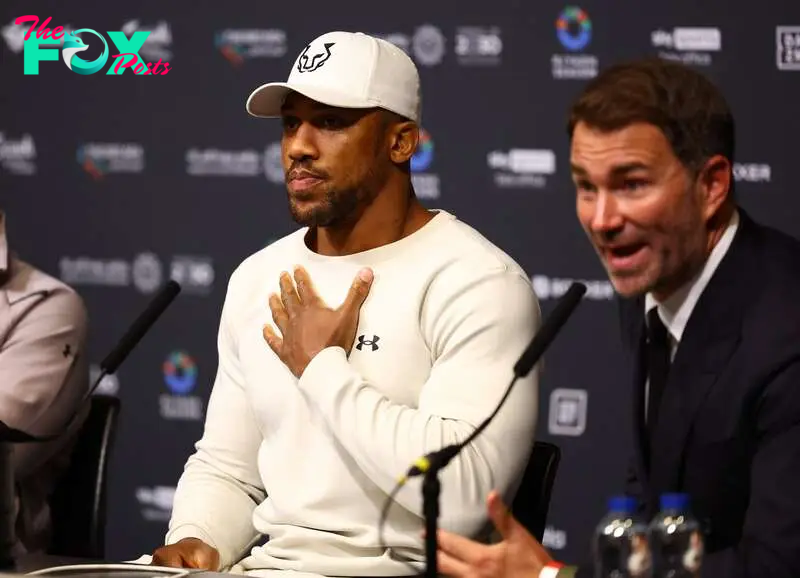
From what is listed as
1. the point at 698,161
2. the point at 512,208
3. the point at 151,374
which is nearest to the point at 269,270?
the point at 698,161

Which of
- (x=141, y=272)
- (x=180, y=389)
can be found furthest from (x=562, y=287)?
(x=141, y=272)

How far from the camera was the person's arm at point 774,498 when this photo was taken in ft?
6.83

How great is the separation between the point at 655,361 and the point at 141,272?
3.26m

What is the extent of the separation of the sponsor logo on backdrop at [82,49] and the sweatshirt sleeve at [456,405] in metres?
3.07

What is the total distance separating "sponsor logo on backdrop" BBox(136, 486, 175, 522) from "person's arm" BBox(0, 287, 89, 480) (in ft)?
6.05

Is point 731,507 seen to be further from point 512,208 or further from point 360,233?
point 512,208

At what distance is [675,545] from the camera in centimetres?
212

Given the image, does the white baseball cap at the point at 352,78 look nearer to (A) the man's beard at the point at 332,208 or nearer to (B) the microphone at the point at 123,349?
(A) the man's beard at the point at 332,208

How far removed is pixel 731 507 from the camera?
7.59ft

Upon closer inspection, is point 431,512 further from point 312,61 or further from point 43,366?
point 43,366

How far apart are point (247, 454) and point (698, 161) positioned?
3.92 ft

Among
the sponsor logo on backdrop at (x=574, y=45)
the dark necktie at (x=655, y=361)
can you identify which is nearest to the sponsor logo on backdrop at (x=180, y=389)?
the sponsor logo on backdrop at (x=574, y=45)

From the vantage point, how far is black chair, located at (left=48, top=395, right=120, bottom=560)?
3.25 m

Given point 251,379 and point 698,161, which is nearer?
point 698,161
